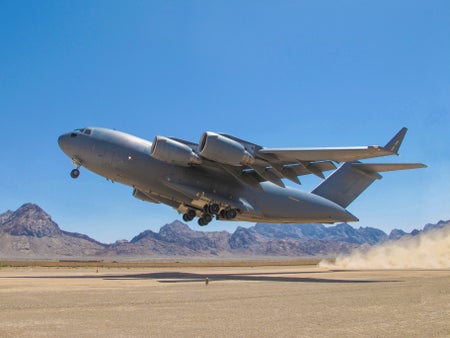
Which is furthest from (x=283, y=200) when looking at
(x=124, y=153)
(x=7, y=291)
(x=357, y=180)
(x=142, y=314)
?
(x=142, y=314)

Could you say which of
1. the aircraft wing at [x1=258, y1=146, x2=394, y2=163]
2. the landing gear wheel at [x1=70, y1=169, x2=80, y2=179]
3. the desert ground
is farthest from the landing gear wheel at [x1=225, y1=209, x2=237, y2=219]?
the desert ground

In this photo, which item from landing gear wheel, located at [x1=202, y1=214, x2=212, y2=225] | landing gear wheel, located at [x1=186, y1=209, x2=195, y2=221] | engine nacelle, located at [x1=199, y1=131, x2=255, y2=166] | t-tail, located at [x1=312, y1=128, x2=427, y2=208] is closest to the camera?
engine nacelle, located at [x1=199, y1=131, x2=255, y2=166]

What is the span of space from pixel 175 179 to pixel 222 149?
3853 millimetres

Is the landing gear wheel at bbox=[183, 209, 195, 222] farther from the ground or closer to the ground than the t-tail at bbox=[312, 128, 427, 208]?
closer to the ground

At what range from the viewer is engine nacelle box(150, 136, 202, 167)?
22734mm

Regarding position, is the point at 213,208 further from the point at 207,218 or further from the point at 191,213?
the point at 191,213

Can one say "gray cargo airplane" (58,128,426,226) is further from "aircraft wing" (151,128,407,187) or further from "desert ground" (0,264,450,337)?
"desert ground" (0,264,450,337)

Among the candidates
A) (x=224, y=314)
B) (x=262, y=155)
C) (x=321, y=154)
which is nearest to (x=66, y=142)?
(x=262, y=155)

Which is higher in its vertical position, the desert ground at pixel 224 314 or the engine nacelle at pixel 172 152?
the engine nacelle at pixel 172 152

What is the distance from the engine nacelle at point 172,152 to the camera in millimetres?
22734

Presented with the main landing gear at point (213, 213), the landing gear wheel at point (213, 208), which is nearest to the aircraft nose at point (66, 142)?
the main landing gear at point (213, 213)

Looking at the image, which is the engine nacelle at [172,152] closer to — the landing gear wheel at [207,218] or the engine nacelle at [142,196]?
the landing gear wheel at [207,218]

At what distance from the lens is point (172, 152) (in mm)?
22922

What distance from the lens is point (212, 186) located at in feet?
84.9
